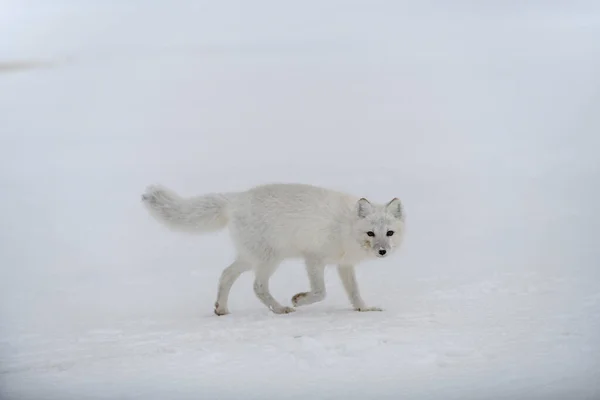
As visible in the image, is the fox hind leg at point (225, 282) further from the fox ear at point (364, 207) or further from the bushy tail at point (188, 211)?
the fox ear at point (364, 207)

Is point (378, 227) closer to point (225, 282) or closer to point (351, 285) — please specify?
point (351, 285)

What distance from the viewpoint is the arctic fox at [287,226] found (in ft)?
8.44

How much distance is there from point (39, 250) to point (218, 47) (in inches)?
37.0

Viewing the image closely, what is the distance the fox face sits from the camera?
2.55 meters

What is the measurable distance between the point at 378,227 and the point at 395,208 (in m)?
0.09

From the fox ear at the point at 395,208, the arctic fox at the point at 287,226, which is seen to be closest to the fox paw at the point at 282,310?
the arctic fox at the point at 287,226

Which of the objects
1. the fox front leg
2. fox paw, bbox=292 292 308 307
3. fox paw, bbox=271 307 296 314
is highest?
the fox front leg

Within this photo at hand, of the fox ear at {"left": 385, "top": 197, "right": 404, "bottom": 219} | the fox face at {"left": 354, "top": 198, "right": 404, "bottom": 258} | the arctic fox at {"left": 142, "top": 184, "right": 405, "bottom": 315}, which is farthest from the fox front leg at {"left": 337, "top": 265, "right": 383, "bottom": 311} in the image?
the fox ear at {"left": 385, "top": 197, "right": 404, "bottom": 219}

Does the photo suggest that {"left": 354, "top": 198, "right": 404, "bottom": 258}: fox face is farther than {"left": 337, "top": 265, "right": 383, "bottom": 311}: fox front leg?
No

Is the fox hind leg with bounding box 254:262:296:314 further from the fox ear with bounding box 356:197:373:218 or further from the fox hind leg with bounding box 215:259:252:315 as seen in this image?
the fox ear with bounding box 356:197:373:218

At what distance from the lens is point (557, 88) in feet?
8.93

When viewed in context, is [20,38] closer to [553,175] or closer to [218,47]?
[218,47]

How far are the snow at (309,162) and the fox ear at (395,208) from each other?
0.08m

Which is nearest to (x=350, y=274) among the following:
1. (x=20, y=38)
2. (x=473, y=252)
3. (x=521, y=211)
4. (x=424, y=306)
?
(x=424, y=306)
